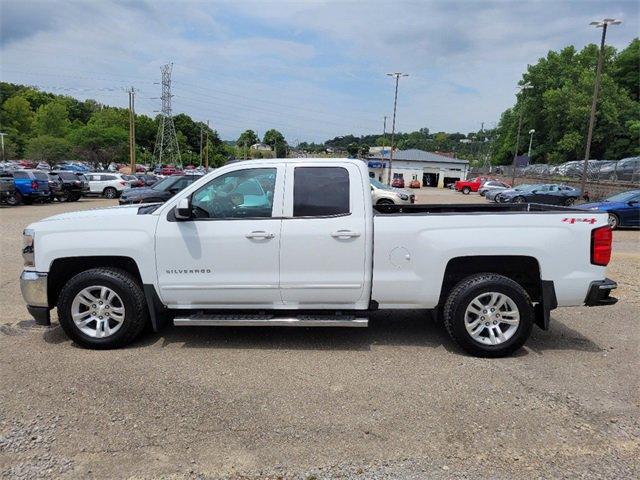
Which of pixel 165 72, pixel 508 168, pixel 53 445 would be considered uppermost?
pixel 165 72

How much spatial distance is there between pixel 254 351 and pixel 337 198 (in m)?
1.74

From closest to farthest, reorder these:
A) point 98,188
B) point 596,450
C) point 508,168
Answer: point 596,450
point 98,188
point 508,168

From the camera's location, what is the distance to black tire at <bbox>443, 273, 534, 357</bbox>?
15.0 ft

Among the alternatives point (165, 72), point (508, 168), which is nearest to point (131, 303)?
point (508, 168)

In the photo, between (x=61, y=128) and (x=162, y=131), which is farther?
(x=162, y=131)

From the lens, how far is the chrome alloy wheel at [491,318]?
461cm

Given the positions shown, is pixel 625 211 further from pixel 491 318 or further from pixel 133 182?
pixel 133 182

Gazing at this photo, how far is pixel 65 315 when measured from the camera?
15.5 feet

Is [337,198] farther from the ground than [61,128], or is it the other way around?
[61,128]

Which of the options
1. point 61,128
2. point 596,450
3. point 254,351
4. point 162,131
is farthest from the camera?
point 162,131

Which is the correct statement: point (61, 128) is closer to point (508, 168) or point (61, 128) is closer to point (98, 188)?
point (98, 188)

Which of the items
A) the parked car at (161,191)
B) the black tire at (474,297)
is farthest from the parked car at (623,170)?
the black tire at (474,297)

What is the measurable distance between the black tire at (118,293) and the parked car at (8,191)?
20180mm

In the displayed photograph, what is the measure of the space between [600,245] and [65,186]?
86.6 ft
